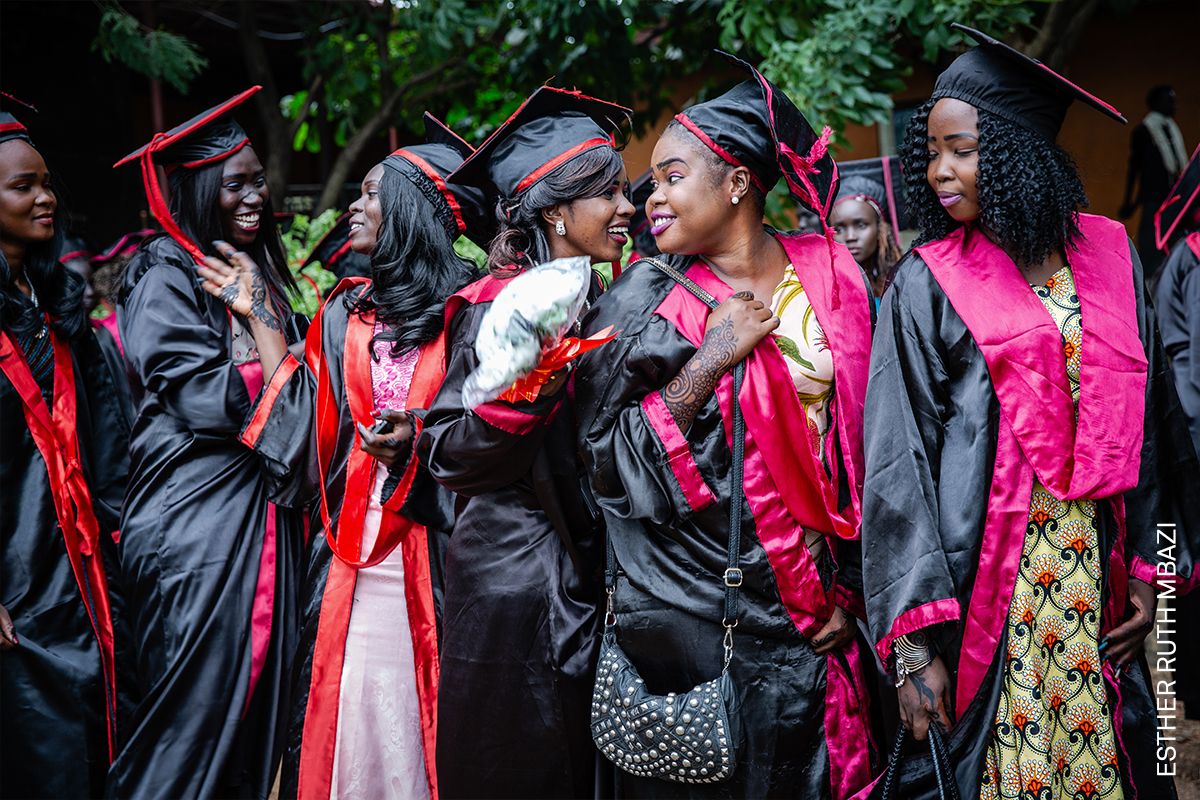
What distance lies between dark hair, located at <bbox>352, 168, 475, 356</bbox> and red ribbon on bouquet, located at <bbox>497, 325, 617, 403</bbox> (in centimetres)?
99

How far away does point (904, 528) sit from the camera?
2773 mm

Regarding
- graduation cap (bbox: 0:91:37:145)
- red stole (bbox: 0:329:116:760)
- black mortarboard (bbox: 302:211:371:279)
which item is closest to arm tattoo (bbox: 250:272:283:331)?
red stole (bbox: 0:329:116:760)

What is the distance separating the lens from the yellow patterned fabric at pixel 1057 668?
279 centimetres

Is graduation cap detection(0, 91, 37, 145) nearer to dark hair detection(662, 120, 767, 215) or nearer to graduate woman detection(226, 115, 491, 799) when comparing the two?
graduate woman detection(226, 115, 491, 799)

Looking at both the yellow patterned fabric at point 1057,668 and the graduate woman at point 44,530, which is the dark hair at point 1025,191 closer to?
the yellow patterned fabric at point 1057,668

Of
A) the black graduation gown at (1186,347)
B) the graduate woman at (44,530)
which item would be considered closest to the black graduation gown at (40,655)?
the graduate woman at (44,530)

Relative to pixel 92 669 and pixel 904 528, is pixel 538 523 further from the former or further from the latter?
pixel 92 669

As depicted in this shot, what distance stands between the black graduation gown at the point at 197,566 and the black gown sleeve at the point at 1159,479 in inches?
108

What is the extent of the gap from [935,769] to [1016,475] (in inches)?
29.5

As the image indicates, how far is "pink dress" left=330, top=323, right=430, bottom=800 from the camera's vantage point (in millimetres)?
3574

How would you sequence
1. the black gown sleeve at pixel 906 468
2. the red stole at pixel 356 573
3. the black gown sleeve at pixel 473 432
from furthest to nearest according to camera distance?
the red stole at pixel 356 573 → the black gown sleeve at pixel 473 432 → the black gown sleeve at pixel 906 468

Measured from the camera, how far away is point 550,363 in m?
2.72

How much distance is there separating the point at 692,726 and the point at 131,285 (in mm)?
2834

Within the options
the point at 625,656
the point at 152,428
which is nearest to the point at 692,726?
the point at 625,656
